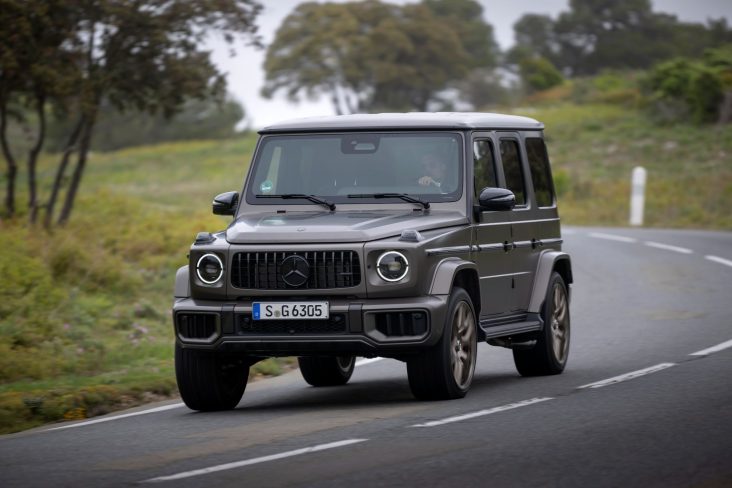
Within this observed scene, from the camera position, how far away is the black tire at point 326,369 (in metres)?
11.5

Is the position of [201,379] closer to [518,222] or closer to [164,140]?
[518,222]

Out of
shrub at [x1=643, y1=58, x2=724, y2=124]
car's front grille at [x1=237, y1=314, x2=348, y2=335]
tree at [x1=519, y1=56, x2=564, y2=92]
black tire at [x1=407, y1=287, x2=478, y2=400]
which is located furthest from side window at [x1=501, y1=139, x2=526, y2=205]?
tree at [x1=519, y1=56, x2=564, y2=92]

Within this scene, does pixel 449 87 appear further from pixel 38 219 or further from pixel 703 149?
pixel 38 219

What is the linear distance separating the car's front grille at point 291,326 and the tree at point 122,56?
504 inches

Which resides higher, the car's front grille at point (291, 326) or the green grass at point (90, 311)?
the car's front grille at point (291, 326)

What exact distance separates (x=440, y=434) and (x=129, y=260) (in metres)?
14.4

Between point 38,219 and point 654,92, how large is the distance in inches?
1849

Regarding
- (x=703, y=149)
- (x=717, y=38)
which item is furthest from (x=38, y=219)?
(x=717, y=38)

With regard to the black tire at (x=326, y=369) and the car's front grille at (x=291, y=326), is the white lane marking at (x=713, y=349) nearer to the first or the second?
the black tire at (x=326, y=369)

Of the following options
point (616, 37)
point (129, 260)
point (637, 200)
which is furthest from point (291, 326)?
point (616, 37)

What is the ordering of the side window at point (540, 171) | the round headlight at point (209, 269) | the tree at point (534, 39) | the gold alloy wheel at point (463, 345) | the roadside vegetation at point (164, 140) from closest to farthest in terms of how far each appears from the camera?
1. the round headlight at point (209, 269)
2. the gold alloy wheel at point (463, 345)
3. the side window at point (540, 171)
4. the roadside vegetation at point (164, 140)
5. the tree at point (534, 39)

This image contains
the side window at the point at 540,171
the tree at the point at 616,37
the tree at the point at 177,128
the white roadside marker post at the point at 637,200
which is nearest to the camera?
the side window at the point at 540,171

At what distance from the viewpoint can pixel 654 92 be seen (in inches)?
2591

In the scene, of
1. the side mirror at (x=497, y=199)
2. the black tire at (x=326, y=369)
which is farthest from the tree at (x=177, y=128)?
the side mirror at (x=497, y=199)
